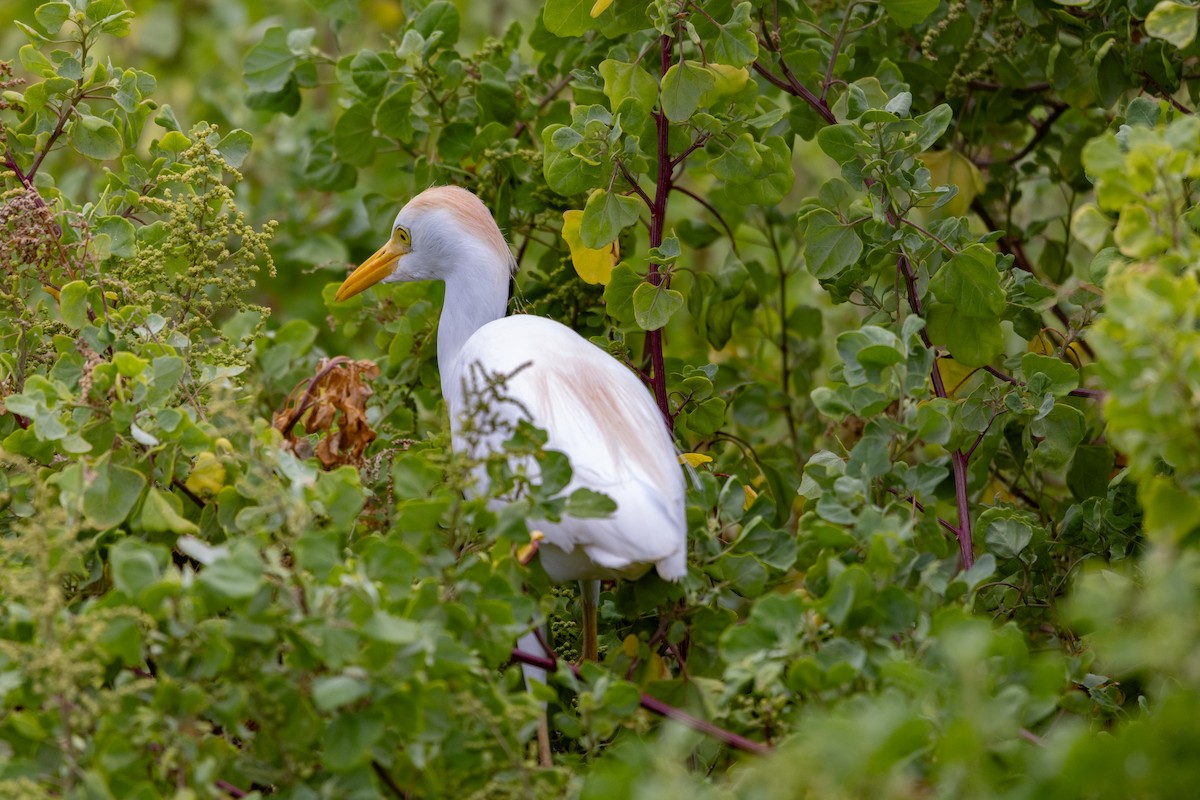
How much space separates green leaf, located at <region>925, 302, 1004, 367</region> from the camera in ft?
6.72

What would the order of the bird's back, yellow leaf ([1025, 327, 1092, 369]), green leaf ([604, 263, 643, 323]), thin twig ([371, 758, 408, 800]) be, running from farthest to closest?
yellow leaf ([1025, 327, 1092, 369])
green leaf ([604, 263, 643, 323])
the bird's back
thin twig ([371, 758, 408, 800])

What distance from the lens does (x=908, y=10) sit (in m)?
2.15

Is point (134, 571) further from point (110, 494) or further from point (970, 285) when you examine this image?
point (970, 285)

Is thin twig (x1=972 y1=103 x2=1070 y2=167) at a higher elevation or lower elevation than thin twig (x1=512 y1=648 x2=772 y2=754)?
higher

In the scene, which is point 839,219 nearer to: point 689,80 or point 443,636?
point 689,80

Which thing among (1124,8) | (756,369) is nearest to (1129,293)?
(1124,8)

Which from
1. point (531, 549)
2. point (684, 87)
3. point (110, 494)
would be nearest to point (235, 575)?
point (110, 494)

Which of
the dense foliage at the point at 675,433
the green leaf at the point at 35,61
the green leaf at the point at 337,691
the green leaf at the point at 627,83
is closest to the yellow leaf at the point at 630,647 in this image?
the dense foliage at the point at 675,433

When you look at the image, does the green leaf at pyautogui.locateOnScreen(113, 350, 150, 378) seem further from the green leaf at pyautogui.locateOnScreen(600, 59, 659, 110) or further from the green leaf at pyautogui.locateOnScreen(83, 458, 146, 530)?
the green leaf at pyautogui.locateOnScreen(600, 59, 659, 110)

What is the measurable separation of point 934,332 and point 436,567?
102cm

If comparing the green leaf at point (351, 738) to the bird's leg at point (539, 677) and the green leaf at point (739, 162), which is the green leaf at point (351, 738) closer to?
the bird's leg at point (539, 677)

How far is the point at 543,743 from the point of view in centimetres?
155

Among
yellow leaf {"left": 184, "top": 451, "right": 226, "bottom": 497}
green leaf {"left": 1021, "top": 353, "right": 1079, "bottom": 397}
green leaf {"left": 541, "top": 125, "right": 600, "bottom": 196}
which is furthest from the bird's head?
green leaf {"left": 1021, "top": 353, "right": 1079, "bottom": 397}

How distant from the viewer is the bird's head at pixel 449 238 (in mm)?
2367
